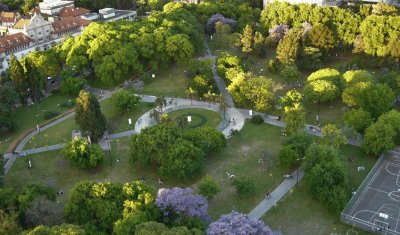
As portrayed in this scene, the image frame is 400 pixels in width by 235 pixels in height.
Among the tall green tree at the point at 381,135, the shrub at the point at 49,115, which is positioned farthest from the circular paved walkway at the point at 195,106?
the tall green tree at the point at 381,135

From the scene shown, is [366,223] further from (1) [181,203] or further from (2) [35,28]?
(2) [35,28]

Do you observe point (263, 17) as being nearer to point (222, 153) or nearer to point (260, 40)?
point (260, 40)

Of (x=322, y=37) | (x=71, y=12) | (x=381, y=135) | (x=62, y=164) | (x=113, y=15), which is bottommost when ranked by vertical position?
(x=62, y=164)

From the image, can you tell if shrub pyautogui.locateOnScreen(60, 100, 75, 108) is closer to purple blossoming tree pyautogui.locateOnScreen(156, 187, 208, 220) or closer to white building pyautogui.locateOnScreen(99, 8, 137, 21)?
purple blossoming tree pyautogui.locateOnScreen(156, 187, 208, 220)

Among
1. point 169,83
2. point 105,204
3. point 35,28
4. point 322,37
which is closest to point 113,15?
point 35,28

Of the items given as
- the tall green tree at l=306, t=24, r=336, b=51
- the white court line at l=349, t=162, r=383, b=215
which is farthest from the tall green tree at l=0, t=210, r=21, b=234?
the tall green tree at l=306, t=24, r=336, b=51

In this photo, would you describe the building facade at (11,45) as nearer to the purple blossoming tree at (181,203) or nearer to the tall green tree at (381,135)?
the purple blossoming tree at (181,203)
